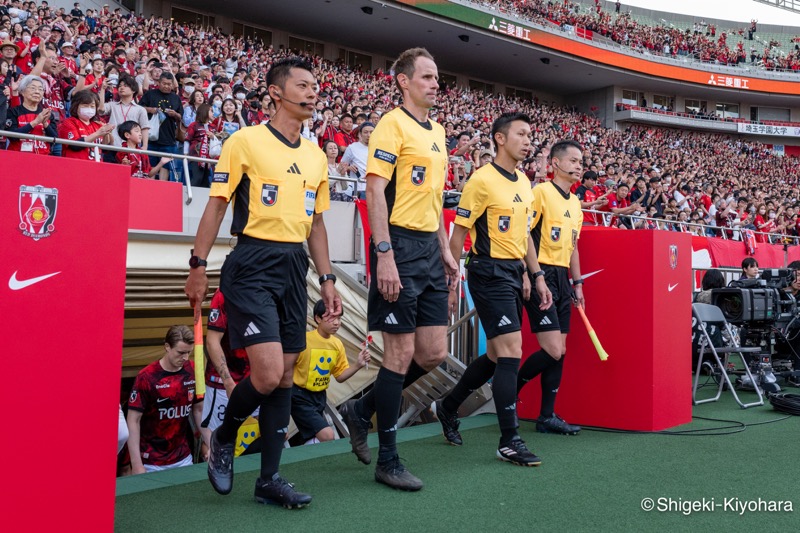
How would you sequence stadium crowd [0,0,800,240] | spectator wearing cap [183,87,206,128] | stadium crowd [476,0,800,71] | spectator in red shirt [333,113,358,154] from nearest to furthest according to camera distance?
stadium crowd [0,0,800,240], spectator wearing cap [183,87,206,128], spectator in red shirt [333,113,358,154], stadium crowd [476,0,800,71]

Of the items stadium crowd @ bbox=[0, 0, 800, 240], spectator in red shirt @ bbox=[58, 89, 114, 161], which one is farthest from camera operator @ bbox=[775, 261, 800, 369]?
spectator in red shirt @ bbox=[58, 89, 114, 161]

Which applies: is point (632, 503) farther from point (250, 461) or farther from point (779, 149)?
point (779, 149)

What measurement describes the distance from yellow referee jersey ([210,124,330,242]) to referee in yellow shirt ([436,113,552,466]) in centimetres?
138

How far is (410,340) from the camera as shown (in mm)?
3498

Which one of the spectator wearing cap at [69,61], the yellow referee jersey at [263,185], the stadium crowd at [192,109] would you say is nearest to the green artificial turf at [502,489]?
the yellow referee jersey at [263,185]

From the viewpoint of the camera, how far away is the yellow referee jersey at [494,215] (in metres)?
4.32

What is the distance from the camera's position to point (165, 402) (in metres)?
5.04

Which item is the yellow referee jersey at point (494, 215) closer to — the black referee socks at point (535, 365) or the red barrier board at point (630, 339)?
the black referee socks at point (535, 365)

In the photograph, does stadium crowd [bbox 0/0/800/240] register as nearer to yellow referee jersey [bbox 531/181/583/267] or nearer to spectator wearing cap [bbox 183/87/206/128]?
spectator wearing cap [bbox 183/87/206/128]

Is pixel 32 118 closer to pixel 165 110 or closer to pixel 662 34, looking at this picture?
pixel 165 110

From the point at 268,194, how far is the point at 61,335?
40.8 inches

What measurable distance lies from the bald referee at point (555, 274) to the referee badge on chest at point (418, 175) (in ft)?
5.18

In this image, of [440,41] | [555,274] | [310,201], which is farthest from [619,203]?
[440,41]

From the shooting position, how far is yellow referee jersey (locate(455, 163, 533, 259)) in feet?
14.2
